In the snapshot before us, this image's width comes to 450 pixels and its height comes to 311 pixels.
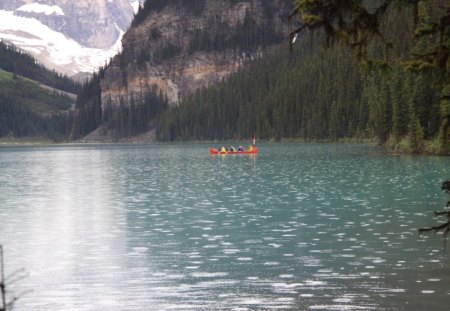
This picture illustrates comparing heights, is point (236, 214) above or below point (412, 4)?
below

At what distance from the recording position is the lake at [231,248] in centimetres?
2200

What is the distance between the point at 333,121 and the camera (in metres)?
186

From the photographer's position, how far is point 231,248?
100.0 ft

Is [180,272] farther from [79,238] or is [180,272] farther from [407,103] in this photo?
[407,103]

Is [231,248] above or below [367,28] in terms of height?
below

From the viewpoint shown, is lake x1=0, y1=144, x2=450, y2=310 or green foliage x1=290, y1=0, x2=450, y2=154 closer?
green foliage x1=290, y1=0, x2=450, y2=154

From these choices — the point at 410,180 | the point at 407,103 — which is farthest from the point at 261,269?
the point at 407,103

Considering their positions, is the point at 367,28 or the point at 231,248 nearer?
the point at 367,28

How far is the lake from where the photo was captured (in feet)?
72.2

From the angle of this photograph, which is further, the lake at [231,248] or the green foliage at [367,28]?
the lake at [231,248]

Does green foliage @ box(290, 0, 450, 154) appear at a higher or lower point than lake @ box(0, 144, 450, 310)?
higher

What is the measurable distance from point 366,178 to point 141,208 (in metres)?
24.7

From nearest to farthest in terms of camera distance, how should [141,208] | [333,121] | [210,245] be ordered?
[210,245]
[141,208]
[333,121]

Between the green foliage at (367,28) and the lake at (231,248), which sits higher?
the green foliage at (367,28)
